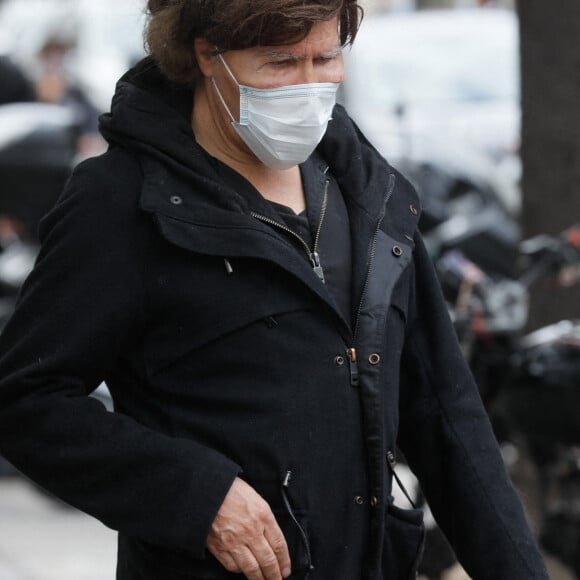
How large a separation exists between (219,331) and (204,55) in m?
0.49

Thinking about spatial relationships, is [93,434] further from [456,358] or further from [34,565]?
[34,565]

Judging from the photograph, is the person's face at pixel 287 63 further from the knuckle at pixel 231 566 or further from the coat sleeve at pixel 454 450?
the knuckle at pixel 231 566

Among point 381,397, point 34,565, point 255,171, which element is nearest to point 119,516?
point 381,397

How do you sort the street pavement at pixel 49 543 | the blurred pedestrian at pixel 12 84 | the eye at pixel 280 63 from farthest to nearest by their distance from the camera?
the blurred pedestrian at pixel 12 84, the street pavement at pixel 49 543, the eye at pixel 280 63

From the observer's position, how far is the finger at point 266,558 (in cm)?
217

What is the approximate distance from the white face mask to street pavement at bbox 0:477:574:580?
274cm

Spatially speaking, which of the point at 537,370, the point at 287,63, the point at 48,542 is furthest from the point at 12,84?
the point at 287,63

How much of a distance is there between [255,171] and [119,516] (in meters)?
0.64

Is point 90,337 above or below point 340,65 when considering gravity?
below

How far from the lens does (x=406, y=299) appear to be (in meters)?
2.47

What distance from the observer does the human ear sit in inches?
91.6

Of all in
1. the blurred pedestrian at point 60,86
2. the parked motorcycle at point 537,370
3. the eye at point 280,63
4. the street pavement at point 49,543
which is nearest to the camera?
the eye at point 280,63

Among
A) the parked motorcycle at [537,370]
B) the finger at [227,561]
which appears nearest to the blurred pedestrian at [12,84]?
the parked motorcycle at [537,370]

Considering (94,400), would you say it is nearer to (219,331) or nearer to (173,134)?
(219,331)
